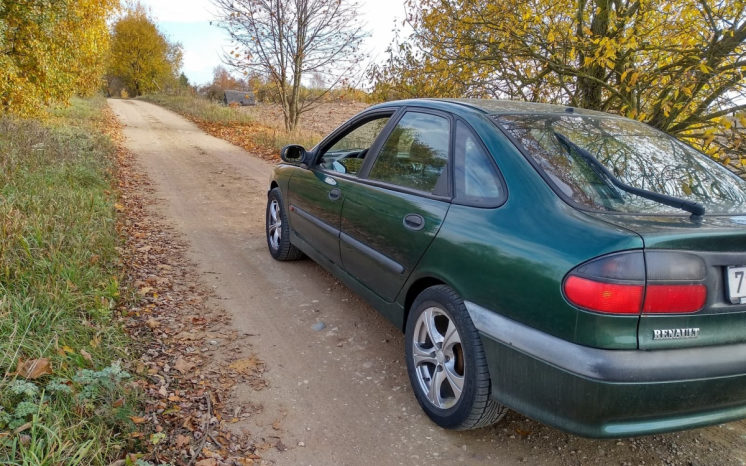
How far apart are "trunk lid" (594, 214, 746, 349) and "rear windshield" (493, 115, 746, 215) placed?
0.22 meters

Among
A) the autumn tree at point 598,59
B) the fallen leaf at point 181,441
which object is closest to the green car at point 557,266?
the fallen leaf at point 181,441

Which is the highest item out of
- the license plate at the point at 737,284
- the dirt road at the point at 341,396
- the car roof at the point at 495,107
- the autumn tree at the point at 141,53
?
the autumn tree at the point at 141,53

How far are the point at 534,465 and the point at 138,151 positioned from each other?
13.1 meters

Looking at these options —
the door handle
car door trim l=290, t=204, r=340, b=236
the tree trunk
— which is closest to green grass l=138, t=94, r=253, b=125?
the tree trunk

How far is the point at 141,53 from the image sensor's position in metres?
48.4

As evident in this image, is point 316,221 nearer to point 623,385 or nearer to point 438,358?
point 438,358

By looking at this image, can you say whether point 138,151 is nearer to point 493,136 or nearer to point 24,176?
point 24,176

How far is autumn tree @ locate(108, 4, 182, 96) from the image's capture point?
4741 centimetres

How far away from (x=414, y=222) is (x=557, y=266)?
3.43 feet

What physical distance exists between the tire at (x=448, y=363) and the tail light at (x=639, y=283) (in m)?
0.65

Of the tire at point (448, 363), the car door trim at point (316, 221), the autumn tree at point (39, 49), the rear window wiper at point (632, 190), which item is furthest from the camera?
the autumn tree at point (39, 49)

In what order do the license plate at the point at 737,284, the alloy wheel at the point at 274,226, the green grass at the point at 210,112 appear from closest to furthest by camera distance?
the license plate at the point at 737,284 → the alloy wheel at the point at 274,226 → the green grass at the point at 210,112

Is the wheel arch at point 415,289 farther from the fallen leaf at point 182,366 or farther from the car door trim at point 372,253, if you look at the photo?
the fallen leaf at point 182,366

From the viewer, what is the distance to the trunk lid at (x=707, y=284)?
→ 1.99 meters
